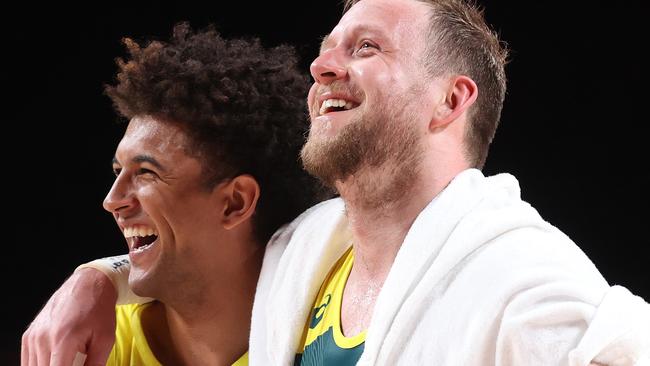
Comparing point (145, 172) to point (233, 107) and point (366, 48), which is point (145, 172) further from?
point (366, 48)

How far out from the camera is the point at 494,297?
108 centimetres

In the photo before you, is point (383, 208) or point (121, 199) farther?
point (121, 199)

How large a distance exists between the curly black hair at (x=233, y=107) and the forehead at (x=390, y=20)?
23 cm

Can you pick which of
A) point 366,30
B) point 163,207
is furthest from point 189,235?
point 366,30

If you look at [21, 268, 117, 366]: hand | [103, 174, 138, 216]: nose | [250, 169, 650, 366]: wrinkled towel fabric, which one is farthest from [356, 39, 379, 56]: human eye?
[21, 268, 117, 366]: hand

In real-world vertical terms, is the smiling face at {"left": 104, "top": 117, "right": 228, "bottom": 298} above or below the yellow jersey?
above

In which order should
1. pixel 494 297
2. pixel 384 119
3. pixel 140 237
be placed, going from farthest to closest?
pixel 140 237
pixel 384 119
pixel 494 297

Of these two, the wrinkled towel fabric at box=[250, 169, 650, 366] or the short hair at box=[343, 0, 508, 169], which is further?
the short hair at box=[343, 0, 508, 169]

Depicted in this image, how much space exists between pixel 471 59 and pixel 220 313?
0.58m

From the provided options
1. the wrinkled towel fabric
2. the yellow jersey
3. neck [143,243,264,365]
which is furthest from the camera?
neck [143,243,264,365]

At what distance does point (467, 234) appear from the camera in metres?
A: 1.16

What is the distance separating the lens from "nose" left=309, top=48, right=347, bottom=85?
136cm

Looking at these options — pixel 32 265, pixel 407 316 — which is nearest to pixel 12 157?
pixel 32 265

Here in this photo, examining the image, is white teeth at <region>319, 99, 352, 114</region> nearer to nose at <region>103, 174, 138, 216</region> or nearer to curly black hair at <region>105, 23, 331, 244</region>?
curly black hair at <region>105, 23, 331, 244</region>
